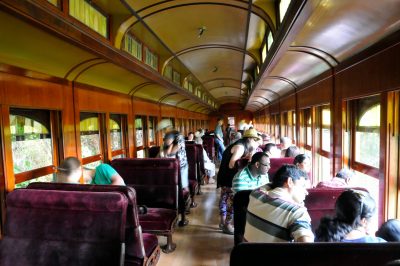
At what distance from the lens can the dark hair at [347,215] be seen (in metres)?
1.70

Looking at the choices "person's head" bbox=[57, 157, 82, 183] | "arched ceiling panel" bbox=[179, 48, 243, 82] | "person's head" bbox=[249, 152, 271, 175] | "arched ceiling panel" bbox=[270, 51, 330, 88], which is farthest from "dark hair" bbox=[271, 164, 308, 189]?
"arched ceiling panel" bbox=[179, 48, 243, 82]

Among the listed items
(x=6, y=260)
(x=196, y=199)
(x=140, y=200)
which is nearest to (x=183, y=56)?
(x=196, y=199)

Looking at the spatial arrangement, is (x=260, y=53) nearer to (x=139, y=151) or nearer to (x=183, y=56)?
(x=183, y=56)

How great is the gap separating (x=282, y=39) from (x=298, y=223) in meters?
1.83

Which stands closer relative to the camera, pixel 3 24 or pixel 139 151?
pixel 3 24

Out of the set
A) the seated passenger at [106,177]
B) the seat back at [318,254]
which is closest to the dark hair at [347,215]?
the seat back at [318,254]

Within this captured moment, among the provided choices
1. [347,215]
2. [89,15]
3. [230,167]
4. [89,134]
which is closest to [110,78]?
[89,134]

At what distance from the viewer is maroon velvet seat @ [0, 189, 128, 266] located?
1.87 m

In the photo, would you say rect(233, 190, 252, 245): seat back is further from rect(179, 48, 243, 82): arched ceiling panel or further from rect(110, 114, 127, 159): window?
rect(179, 48, 243, 82): arched ceiling panel

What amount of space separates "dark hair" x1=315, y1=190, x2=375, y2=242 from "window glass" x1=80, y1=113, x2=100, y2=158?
3.45 metres

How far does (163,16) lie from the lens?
13.0ft

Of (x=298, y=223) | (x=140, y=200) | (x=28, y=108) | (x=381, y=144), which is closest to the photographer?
(x=298, y=223)

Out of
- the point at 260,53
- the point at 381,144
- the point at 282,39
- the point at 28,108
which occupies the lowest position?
the point at 381,144

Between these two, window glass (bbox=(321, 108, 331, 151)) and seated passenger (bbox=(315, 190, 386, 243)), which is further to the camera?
window glass (bbox=(321, 108, 331, 151))
